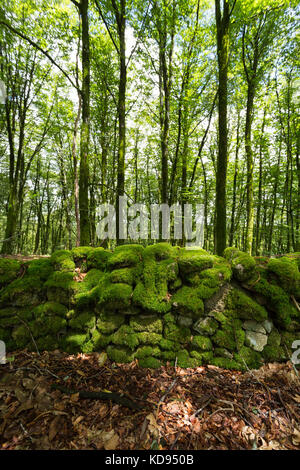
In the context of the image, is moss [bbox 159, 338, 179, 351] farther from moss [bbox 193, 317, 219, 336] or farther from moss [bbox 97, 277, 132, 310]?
moss [bbox 97, 277, 132, 310]

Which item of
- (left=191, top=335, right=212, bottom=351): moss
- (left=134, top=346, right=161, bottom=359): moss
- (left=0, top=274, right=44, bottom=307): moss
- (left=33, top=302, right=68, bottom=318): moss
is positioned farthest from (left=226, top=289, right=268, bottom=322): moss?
(left=0, top=274, right=44, bottom=307): moss

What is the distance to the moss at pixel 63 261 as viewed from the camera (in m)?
3.21

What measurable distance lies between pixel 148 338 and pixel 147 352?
199 mm

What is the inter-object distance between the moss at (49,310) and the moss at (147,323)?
120 centimetres

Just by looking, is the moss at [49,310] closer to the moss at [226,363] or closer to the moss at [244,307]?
the moss at [226,363]

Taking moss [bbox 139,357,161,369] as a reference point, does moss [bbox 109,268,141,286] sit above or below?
above

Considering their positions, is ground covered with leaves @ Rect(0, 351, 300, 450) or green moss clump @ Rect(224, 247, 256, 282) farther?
green moss clump @ Rect(224, 247, 256, 282)

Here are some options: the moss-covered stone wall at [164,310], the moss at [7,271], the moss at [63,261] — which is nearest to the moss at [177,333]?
the moss-covered stone wall at [164,310]

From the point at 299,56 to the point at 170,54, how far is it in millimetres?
6197

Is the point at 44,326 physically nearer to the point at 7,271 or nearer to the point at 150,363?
the point at 7,271

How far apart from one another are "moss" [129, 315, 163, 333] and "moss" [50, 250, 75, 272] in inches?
60.1

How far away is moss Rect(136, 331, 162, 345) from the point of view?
2.69 metres
